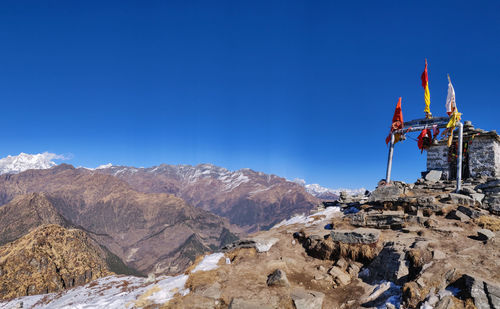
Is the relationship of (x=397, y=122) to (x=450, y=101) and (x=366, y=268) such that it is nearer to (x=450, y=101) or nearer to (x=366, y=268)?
(x=450, y=101)

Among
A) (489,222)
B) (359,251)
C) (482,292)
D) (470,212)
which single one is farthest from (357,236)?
(470,212)

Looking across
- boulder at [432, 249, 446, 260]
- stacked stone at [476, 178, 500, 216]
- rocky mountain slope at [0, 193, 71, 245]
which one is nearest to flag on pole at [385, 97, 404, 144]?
stacked stone at [476, 178, 500, 216]

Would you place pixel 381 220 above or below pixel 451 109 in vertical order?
below

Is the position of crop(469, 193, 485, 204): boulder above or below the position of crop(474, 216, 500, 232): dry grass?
above

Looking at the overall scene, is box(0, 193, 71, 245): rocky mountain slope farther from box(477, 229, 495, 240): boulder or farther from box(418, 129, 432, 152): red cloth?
box(477, 229, 495, 240): boulder

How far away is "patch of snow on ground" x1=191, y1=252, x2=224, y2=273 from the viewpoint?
39.7ft

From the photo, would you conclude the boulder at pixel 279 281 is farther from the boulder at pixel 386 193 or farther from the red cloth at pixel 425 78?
the red cloth at pixel 425 78

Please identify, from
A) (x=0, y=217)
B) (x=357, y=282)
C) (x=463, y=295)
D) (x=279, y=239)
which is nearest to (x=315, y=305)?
(x=357, y=282)

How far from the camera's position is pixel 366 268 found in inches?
424

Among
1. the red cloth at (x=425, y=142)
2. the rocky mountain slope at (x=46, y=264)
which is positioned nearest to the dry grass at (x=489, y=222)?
the red cloth at (x=425, y=142)

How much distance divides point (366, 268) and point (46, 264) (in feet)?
303

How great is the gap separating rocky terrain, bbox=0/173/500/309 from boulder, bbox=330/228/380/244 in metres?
0.04

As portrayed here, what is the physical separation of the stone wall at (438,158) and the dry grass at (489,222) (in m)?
17.1

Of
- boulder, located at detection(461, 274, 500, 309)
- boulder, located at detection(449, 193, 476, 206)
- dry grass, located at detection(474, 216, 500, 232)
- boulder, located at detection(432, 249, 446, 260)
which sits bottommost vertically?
boulder, located at detection(461, 274, 500, 309)
